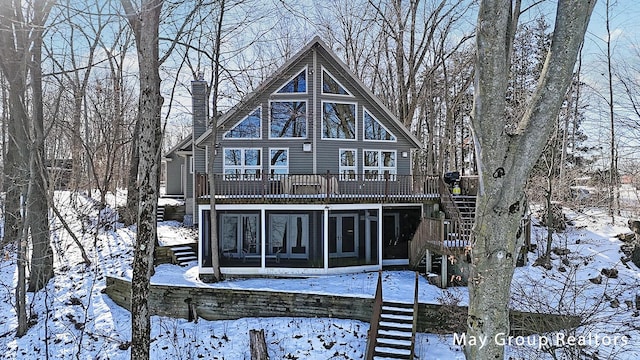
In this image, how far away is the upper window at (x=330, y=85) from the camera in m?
14.0

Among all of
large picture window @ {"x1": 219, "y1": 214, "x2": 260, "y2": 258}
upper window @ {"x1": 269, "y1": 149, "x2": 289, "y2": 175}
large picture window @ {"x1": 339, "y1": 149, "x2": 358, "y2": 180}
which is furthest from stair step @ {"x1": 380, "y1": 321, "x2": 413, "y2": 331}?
upper window @ {"x1": 269, "y1": 149, "x2": 289, "y2": 175}

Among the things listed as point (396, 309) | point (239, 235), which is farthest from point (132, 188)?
point (396, 309)

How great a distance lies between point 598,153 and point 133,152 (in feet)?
73.4

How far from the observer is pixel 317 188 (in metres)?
12.8

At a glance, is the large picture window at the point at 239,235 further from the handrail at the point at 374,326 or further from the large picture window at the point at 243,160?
Result: the handrail at the point at 374,326

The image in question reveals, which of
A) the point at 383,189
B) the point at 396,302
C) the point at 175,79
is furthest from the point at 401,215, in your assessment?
the point at 175,79

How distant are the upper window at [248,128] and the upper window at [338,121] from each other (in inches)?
94.4

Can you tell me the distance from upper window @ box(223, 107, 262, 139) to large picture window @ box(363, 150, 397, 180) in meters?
4.16

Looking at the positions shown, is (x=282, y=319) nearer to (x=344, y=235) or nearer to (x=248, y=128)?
(x=344, y=235)

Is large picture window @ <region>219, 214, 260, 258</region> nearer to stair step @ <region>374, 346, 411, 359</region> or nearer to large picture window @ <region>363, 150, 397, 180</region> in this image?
large picture window @ <region>363, 150, 397, 180</region>

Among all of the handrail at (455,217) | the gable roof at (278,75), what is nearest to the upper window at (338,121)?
the gable roof at (278,75)

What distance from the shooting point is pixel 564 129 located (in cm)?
1841

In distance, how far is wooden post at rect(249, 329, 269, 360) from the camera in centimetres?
846

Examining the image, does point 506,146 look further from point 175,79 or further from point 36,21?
point 36,21
